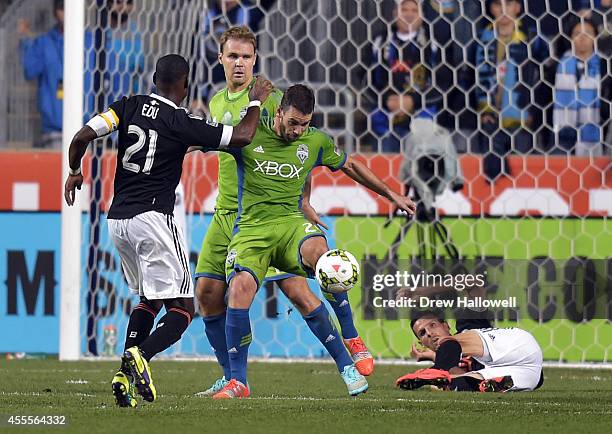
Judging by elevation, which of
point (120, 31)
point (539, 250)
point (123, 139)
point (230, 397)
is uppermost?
point (120, 31)

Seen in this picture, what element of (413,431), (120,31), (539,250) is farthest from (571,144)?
(413,431)

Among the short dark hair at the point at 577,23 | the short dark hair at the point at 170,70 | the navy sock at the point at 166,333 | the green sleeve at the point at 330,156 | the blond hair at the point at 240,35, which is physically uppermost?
the short dark hair at the point at 577,23

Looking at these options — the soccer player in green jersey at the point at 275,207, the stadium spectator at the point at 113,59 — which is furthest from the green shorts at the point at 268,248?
the stadium spectator at the point at 113,59

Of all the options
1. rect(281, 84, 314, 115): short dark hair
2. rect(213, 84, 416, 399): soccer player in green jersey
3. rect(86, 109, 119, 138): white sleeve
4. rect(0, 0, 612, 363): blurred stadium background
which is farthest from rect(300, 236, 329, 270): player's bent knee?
rect(0, 0, 612, 363): blurred stadium background

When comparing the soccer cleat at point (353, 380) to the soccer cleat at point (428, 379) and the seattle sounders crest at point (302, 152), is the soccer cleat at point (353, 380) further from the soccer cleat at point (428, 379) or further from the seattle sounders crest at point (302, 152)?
the seattle sounders crest at point (302, 152)

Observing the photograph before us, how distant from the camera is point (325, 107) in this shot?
1034 cm

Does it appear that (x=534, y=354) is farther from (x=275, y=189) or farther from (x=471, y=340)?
(x=275, y=189)

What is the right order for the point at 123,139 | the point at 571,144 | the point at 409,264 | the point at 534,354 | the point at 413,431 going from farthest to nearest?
the point at 571,144 → the point at 409,264 → the point at 534,354 → the point at 123,139 → the point at 413,431

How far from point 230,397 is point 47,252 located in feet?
13.0

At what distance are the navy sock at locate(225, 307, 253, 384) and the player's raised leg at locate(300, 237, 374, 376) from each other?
421 mm

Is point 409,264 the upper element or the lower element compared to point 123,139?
lower

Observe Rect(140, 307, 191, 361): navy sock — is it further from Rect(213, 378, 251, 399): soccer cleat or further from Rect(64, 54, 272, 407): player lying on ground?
Rect(213, 378, 251, 399): soccer cleat

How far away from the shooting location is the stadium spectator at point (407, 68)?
32.4 ft

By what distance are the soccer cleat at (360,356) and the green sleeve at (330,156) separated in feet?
3.07
